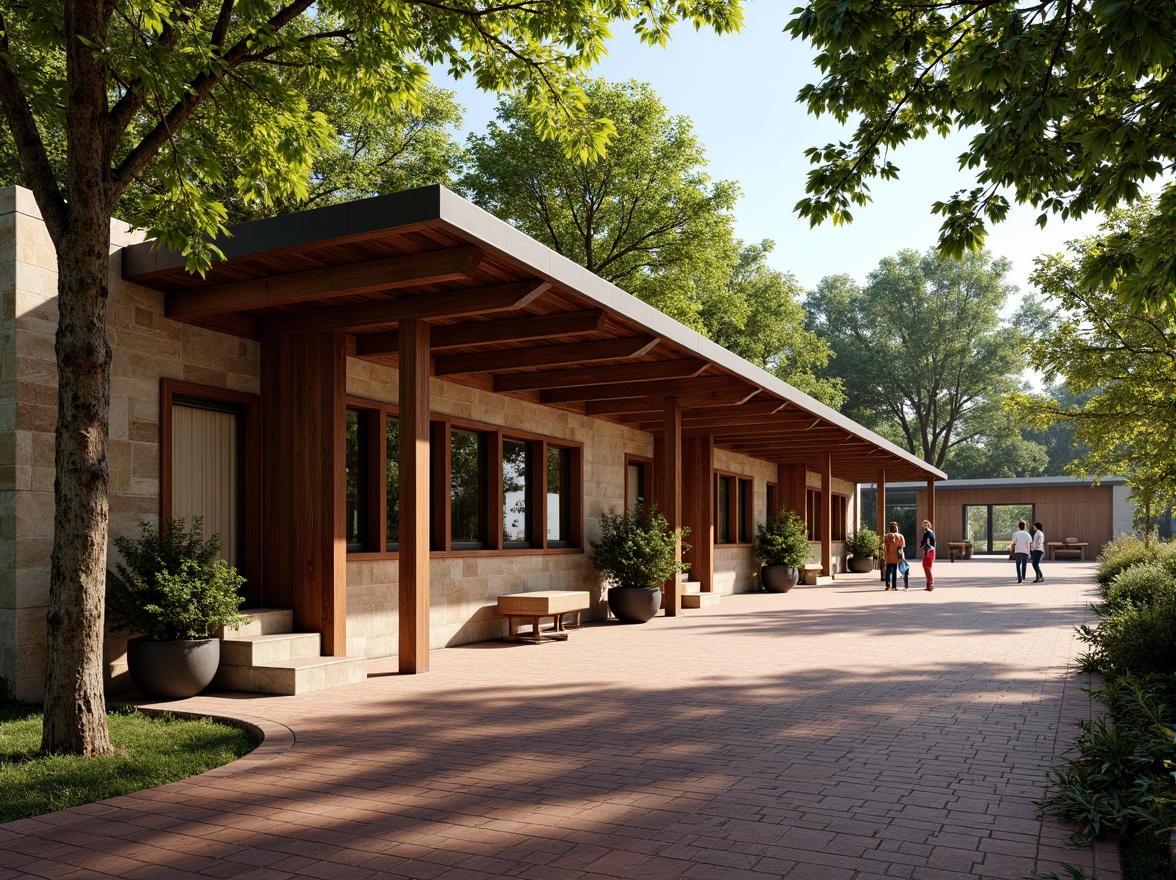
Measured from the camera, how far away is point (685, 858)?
447cm

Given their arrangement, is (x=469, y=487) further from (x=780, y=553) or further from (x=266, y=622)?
(x=780, y=553)

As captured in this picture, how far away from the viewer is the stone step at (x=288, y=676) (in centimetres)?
885

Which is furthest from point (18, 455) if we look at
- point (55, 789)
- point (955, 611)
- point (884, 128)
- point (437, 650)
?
point (955, 611)

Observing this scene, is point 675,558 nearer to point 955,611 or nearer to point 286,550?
point 955,611

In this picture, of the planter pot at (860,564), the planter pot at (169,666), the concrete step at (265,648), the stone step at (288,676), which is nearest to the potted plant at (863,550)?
the planter pot at (860,564)

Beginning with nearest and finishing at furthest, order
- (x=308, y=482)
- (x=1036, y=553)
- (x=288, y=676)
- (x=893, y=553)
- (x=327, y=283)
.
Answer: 1. (x=288, y=676)
2. (x=327, y=283)
3. (x=308, y=482)
4. (x=893, y=553)
5. (x=1036, y=553)

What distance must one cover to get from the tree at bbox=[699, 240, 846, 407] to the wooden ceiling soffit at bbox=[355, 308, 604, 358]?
23197 mm

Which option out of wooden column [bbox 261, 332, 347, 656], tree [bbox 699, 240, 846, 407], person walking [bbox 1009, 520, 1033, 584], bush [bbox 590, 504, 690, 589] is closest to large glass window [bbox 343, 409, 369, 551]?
wooden column [bbox 261, 332, 347, 656]

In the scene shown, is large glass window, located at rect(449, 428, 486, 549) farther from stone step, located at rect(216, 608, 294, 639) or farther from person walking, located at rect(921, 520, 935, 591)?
person walking, located at rect(921, 520, 935, 591)

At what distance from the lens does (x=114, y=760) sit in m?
6.33

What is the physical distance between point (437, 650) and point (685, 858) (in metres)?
8.36

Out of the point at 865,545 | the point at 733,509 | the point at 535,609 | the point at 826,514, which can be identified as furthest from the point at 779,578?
the point at 535,609

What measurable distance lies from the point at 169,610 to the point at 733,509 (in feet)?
58.4

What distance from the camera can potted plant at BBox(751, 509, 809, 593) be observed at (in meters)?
23.9
